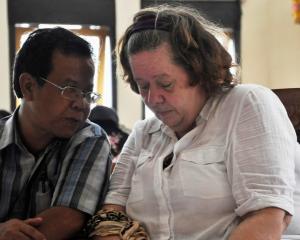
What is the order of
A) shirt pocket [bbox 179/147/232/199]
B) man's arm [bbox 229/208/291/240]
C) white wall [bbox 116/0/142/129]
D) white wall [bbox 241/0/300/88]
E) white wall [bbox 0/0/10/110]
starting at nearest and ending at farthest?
1. man's arm [bbox 229/208/291/240]
2. shirt pocket [bbox 179/147/232/199]
3. white wall [bbox 0/0/10/110]
4. white wall [bbox 116/0/142/129]
5. white wall [bbox 241/0/300/88]

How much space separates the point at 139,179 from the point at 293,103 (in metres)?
0.64

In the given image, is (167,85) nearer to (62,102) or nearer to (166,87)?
(166,87)

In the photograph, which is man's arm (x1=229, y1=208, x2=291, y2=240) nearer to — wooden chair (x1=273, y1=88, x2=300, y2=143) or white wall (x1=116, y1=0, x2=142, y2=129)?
wooden chair (x1=273, y1=88, x2=300, y2=143)

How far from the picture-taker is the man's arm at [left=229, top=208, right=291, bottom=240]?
3.49ft

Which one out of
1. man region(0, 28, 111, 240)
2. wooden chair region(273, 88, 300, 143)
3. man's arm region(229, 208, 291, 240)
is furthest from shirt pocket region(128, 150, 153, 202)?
wooden chair region(273, 88, 300, 143)

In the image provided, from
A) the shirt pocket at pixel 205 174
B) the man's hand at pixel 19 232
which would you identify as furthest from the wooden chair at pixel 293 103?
the man's hand at pixel 19 232

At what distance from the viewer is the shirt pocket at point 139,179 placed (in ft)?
4.42

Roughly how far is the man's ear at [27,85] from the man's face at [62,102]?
26mm

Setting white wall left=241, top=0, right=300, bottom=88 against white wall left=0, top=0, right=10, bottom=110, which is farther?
white wall left=241, top=0, right=300, bottom=88

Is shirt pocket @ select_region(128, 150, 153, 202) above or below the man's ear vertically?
below

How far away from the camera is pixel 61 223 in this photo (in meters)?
1.31

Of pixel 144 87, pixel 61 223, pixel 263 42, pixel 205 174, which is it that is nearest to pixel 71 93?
pixel 144 87

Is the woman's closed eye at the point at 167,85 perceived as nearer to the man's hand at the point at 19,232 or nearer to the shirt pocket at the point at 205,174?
the shirt pocket at the point at 205,174

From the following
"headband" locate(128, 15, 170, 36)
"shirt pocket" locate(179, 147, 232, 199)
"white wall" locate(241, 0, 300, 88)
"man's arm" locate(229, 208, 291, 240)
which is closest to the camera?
"man's arm" locate(229, 208, 291, 240)
